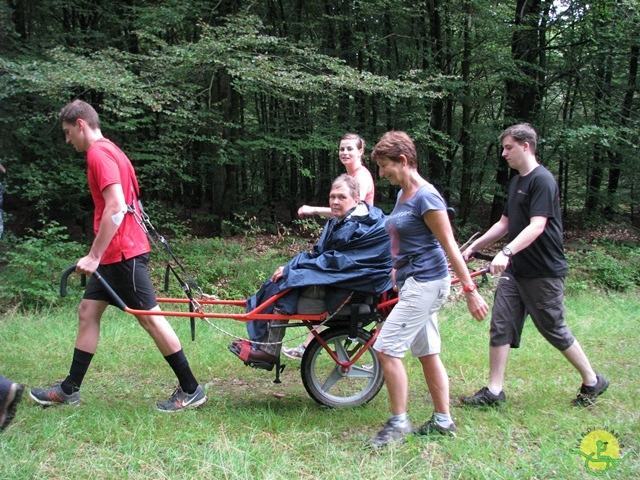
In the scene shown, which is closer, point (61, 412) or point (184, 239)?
point (61, 412)

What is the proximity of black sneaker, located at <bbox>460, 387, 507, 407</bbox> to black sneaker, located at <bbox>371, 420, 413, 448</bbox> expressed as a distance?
84 cm

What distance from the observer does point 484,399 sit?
11.8 feet

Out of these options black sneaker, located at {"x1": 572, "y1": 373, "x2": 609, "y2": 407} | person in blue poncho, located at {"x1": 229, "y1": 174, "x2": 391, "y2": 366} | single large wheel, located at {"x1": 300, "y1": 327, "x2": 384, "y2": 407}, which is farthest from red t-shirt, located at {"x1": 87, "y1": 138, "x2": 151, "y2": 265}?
black sneaker, located at {"x1": 572, "y1": 373, "x2": 609, "y2": 407}

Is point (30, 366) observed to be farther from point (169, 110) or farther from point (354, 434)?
point (169, 110)

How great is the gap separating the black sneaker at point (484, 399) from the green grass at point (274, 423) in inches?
3.7

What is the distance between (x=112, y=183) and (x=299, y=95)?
784cm

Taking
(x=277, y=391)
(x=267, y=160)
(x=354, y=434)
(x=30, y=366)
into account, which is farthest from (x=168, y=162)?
(x=354, y=434)

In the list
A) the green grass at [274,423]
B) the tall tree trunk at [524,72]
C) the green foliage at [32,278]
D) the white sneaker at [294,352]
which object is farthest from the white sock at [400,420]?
the tall tree trunk at [524,72]

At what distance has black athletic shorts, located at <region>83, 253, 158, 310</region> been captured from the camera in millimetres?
3320

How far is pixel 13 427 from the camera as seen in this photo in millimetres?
3025

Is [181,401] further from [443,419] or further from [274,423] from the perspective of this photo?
[443,419]

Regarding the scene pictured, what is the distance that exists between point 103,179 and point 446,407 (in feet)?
8.23

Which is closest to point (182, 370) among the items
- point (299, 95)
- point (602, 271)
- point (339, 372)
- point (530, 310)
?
point (339, 372)

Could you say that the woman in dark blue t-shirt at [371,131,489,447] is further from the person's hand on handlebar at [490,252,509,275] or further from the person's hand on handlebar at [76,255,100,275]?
the person's hand on handlebar at [76,255,100,275]
